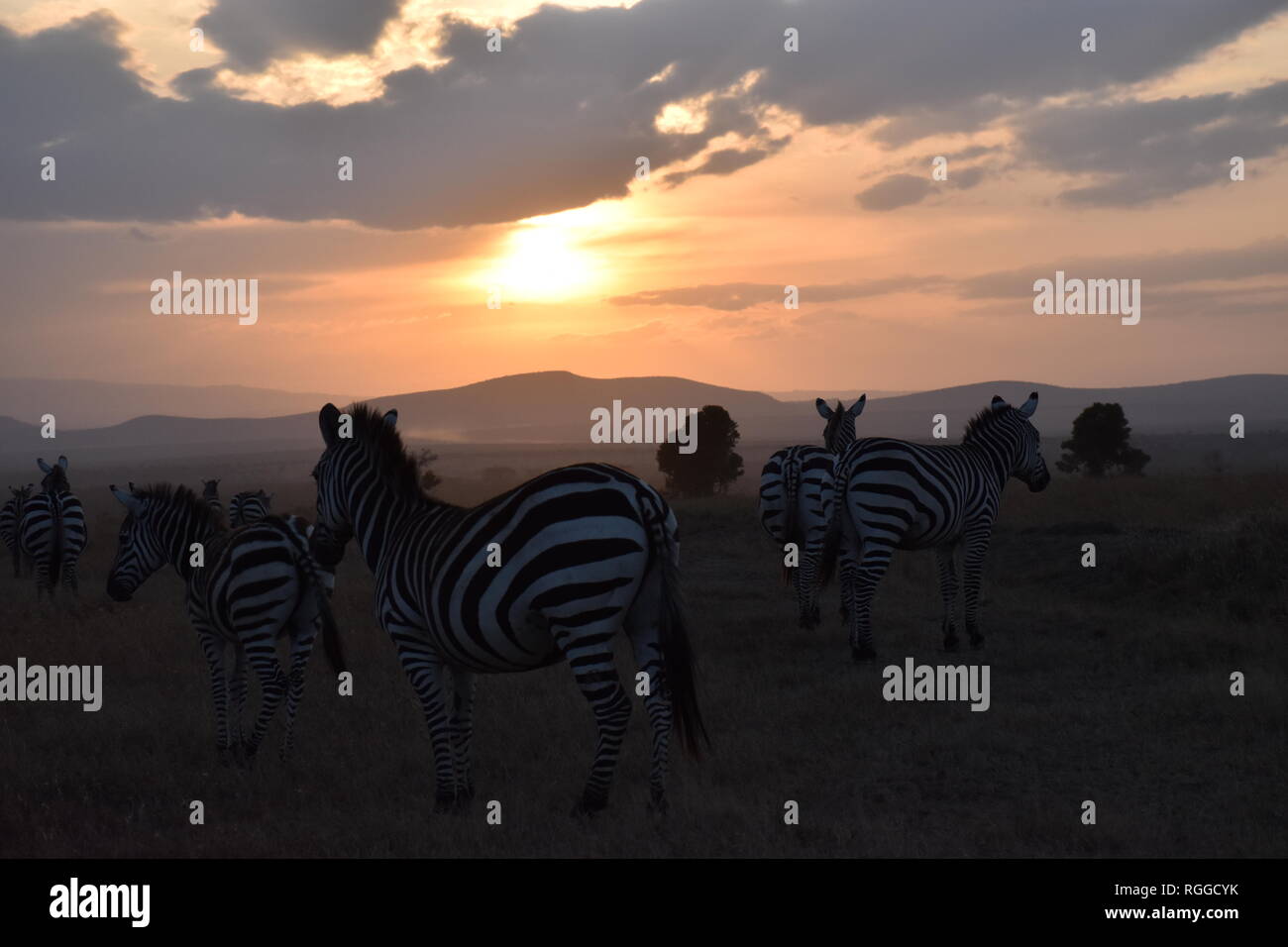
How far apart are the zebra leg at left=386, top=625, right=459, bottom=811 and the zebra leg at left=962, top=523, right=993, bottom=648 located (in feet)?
27.7

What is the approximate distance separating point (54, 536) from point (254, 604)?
45.0ft

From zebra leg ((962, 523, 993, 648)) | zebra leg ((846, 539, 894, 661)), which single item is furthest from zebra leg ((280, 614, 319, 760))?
zebra leg ((962, 523, 993, 648))

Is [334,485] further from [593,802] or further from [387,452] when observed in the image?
[593,802]

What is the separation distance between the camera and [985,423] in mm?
15609

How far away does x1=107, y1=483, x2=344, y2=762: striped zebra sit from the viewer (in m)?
10.1

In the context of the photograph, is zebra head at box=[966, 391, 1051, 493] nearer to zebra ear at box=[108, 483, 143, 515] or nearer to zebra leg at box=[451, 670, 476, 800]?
zebra leg at box=[451, 670, 476, 800]

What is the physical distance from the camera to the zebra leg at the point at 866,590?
1371cm

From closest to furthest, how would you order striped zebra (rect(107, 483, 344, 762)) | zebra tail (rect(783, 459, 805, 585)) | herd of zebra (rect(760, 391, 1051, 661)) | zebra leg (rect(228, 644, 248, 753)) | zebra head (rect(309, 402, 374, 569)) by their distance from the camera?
1. zebra head (rect(309, 402, 374, 569))
2. striped zebra (rect(107, 483, 344, 762))
3. zebra leg (rect(228, 644, 248, 753))
4. herd of zebra (rect(760, 391, 1051, 661))
5. zebra tail (rect(783, 459, 805, 585))

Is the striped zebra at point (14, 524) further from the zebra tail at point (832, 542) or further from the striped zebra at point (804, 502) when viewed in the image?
the zebra tail at point (832, 542)

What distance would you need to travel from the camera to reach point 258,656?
33.2 ft

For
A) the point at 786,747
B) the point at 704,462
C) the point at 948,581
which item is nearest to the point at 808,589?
the point at 948,581

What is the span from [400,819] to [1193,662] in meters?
9.90

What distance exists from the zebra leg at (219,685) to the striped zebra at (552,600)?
285cm
